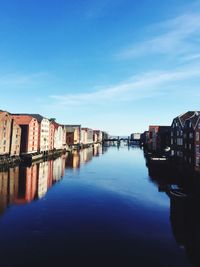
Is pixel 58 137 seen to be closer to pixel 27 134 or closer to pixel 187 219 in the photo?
pixel 27 134

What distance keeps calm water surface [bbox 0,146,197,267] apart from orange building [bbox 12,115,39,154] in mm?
40213

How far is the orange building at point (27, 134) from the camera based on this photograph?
9212 centimetres

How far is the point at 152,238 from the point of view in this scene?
88.4 ft

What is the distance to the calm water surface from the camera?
22516 millimetres

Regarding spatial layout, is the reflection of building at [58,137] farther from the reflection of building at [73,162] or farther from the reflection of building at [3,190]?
the reflection of building at [3,190]

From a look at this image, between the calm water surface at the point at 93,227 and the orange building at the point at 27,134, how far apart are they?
40213 mm

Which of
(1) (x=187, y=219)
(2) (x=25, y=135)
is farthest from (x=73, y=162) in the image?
(1) (x=187, y=219)

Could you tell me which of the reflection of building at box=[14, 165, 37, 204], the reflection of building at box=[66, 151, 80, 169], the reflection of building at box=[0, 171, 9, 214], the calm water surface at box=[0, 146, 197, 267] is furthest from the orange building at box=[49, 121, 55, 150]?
the calm water surface at box=[0, 146, 197, 267]

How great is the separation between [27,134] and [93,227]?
67782mm

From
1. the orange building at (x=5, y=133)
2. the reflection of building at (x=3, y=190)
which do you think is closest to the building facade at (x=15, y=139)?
the orange building at (x=5, y=133)

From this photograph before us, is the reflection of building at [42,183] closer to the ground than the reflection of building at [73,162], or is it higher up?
closer to the ground

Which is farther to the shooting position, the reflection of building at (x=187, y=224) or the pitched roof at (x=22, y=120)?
the pitched roof at (x=22, y=120)

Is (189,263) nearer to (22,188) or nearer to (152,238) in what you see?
(152,238)

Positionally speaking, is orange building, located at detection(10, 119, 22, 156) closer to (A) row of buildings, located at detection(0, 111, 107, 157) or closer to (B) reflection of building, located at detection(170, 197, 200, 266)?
(A) row of buildings, located at detection(0, 111, 107, 157)
